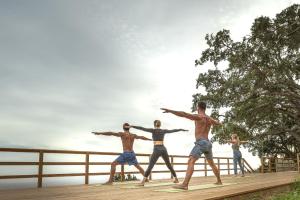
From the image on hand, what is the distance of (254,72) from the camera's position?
23.1 metres

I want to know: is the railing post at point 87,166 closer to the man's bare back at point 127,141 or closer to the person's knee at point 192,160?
the man's bare back at point 127,141

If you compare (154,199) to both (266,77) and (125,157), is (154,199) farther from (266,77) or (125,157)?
(266,77)

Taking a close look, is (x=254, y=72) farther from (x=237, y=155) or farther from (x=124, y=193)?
(x=124, y=193)

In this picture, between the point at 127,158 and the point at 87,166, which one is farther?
the point at 87,166

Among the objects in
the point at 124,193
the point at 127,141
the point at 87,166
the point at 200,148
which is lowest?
the point at 124,193

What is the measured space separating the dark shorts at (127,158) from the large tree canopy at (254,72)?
13.6 m

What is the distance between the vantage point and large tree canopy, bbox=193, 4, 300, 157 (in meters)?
23.4

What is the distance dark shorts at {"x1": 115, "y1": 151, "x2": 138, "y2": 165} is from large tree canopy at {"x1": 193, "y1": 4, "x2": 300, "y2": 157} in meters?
13.6

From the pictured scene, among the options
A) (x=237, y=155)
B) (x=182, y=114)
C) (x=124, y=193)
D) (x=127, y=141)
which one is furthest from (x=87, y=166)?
(x=237, y=155)

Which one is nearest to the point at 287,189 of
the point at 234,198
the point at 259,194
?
the point at 259,194

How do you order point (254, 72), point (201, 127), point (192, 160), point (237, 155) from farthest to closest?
point (254, 72), point (237, 155), point (201, 127), point (192, 160)

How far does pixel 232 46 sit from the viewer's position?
24.4m

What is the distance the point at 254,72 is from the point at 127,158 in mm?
14476

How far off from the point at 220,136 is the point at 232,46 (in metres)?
6.04
